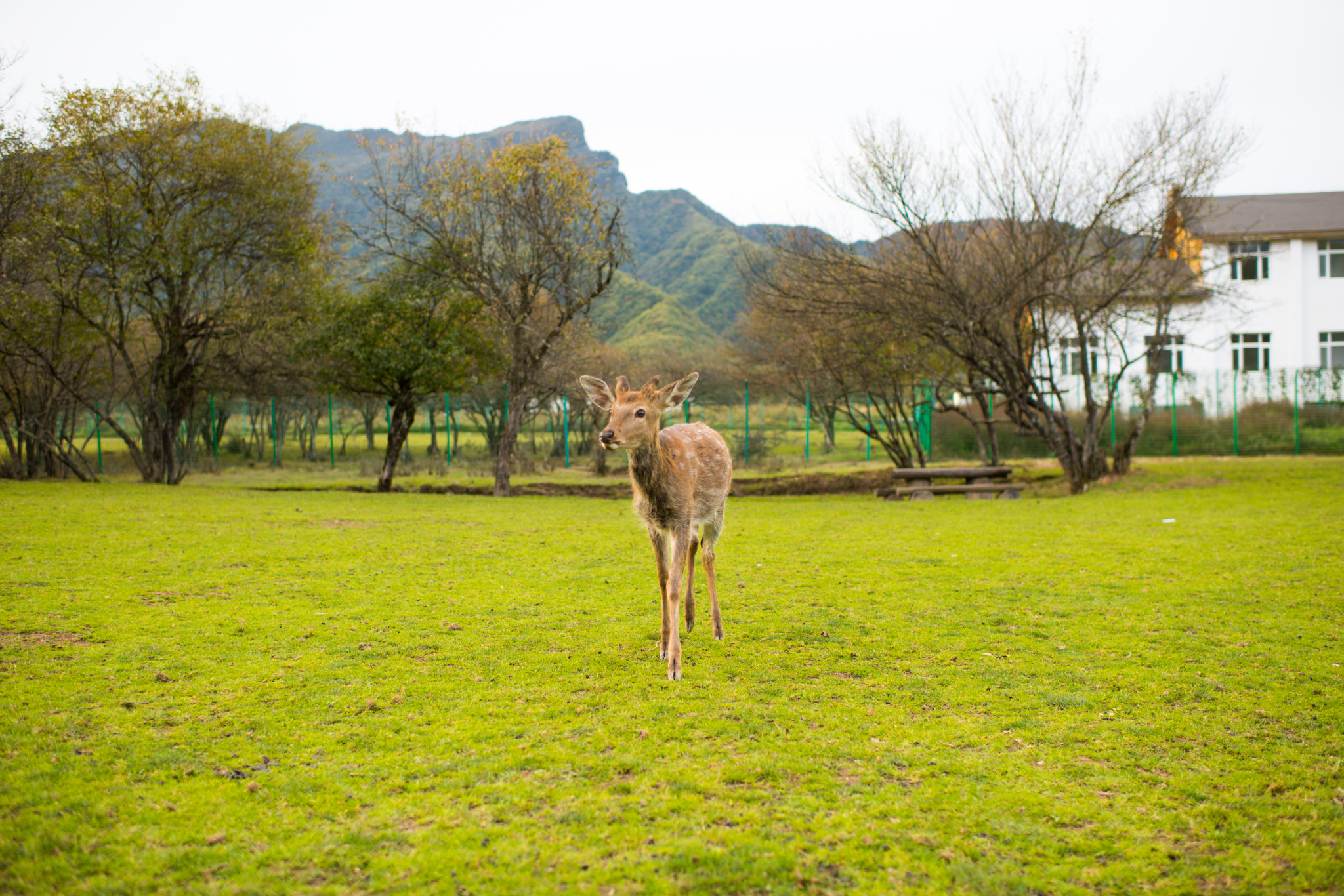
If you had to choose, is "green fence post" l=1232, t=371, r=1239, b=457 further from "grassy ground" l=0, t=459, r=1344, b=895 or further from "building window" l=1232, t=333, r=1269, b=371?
"grassy ground" l=0, t=459, r=1344, b=895

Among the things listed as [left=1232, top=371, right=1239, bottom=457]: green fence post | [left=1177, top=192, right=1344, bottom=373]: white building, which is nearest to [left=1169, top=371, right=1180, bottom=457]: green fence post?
[left=1232, top=371, right=1239, bottom=457]: green fence post

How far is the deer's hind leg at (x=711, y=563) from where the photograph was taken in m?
6.77

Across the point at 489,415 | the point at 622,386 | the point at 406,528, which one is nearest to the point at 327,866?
the point at 622,386

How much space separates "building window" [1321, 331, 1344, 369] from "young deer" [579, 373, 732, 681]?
39.2 m

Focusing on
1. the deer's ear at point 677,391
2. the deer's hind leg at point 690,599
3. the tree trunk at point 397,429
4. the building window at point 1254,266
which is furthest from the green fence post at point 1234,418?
the deer's ear at point 677,391

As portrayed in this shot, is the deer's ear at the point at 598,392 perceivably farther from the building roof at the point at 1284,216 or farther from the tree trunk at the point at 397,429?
the building roof at the point at 1284,216

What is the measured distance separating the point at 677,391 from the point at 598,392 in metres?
0.63

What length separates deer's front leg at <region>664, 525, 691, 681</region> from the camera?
5.64 m

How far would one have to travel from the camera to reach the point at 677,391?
6500mm

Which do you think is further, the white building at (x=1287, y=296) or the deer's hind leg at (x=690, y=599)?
the white building at (x=1287, y=296)

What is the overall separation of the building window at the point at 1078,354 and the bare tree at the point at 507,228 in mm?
11859

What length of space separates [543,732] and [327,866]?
151 centimetres

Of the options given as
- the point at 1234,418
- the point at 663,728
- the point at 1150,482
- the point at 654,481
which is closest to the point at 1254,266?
the point at 1234,418

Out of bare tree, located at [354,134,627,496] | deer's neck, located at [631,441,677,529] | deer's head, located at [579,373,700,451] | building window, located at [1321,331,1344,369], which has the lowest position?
deer's neck, located at [631,441,677,529]
